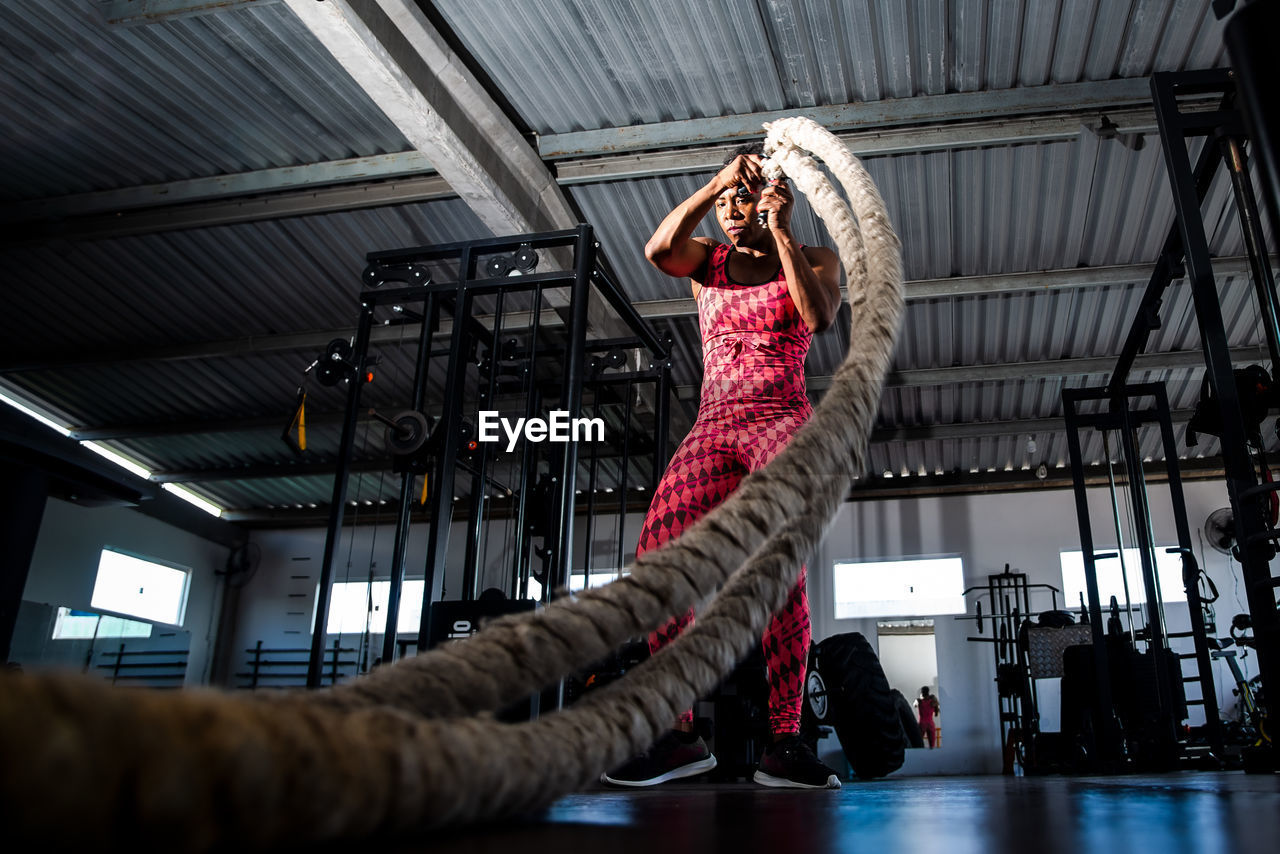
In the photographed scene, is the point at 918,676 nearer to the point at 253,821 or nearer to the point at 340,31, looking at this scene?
the point at 340,31

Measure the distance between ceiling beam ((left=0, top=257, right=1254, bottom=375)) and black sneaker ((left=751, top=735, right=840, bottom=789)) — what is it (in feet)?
13.6

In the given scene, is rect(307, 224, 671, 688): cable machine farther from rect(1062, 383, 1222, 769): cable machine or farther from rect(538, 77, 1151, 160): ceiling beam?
rect(1062, 383, 1222, 769): cable machine

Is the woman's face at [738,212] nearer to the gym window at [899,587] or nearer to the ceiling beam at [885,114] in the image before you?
the ceiling beam at [885,114]

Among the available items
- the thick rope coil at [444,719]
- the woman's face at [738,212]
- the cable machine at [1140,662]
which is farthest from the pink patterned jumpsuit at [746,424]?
the cable machine at [1140,662]

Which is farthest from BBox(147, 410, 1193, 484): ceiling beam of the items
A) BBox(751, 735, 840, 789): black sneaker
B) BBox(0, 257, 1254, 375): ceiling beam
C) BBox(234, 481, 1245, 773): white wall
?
BBox(751, 735, 840, 789): black sneaker

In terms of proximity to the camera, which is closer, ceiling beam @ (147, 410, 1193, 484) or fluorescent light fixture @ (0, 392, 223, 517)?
ceiling beam @ (147, 410, 1193, 484)

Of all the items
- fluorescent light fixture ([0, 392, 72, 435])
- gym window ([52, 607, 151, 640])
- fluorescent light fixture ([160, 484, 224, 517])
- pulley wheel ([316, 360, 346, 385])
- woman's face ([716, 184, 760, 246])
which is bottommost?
gym window ([52, 607, 151, 640])

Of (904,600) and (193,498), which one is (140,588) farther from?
(904,600)

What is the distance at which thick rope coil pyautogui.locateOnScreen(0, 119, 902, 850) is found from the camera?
9.6 inches

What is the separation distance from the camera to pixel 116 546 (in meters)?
→ 10.8

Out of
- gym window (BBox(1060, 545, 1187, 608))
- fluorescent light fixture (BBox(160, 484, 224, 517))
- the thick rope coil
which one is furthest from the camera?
fluorescent light fixture (BBox(160, 484, 224, 517))

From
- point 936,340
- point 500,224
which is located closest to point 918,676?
point 936,340

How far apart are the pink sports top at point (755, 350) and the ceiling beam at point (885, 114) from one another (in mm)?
2641

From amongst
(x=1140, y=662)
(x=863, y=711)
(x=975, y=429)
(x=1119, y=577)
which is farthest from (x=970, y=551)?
(x=863, y=711)
